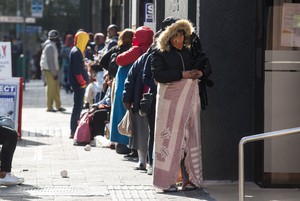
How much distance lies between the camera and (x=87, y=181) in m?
11.5

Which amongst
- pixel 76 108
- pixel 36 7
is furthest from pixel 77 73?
pixel 36 7

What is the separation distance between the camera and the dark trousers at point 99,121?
16016 millimetres

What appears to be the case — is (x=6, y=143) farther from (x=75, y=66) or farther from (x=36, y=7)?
(x=36, y=7)

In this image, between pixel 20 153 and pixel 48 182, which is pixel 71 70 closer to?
pixel 20 153

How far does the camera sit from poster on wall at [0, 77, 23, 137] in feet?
53.3

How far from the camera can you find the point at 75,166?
13.0 metres

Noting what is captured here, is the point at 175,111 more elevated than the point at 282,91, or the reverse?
the point at 282,91

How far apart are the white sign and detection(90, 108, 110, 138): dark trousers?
1615 millimetres

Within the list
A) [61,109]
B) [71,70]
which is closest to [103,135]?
[71,70]

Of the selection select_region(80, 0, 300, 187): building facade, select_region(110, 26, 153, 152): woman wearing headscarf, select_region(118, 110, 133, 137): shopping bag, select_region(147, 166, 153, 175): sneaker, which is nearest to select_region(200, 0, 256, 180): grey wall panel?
select_region(80, 0, 300, 187): building facade

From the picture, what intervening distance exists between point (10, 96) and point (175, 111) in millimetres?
6034

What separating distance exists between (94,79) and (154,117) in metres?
8.39

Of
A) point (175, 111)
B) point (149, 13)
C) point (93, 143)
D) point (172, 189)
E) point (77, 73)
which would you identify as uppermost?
point (149, 13)

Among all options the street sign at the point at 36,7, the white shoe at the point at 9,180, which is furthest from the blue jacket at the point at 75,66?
the street sign at the point at 36,7
